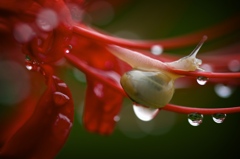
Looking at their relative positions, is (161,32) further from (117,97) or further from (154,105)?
(154,105)

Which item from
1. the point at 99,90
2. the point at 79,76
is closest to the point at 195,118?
the point at 99,90

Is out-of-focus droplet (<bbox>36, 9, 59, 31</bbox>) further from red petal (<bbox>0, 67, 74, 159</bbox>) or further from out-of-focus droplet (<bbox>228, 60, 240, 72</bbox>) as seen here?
out-of-focus droplet (<bbox>228, 60, 240, 72</bbox>)

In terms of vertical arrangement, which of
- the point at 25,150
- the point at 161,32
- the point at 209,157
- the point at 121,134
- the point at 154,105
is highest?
the point at 161,32

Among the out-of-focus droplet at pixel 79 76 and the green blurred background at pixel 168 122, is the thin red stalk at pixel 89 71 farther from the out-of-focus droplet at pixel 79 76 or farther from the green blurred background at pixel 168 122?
the green blurred background at pixel 168 122

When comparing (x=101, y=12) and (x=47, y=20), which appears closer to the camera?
(x=47, y=20)

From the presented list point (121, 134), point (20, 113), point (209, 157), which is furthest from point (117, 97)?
point (209, 157)

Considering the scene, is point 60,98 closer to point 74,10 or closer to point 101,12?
point 74,10

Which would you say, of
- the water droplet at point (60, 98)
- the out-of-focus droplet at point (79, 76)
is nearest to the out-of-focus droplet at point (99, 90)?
the water droplet at point (60, 98)
